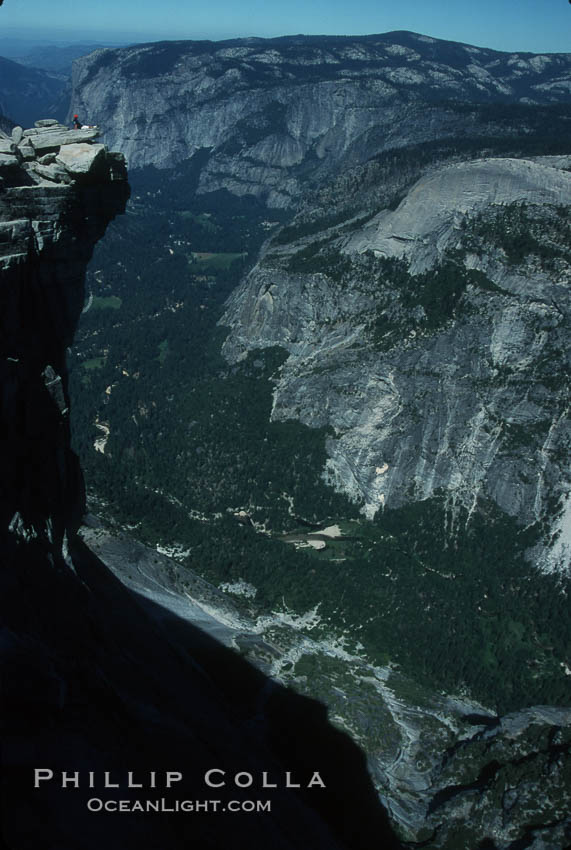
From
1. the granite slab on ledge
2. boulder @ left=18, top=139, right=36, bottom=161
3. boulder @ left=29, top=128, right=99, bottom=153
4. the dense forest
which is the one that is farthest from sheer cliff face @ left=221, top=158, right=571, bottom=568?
boulder @ left=18, top=139, right=36, bottom=161

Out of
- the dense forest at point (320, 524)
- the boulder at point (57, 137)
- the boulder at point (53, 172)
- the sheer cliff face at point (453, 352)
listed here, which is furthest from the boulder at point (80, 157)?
the sheer cliff face at point (453, 352)

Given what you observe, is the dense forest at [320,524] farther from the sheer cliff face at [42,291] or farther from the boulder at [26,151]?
the boulder at [26,151]

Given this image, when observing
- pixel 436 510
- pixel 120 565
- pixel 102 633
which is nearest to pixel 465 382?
pixel 436 510

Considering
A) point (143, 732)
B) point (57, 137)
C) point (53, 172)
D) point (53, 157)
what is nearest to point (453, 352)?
point (57, 137)

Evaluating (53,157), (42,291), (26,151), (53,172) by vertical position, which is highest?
(26,151)

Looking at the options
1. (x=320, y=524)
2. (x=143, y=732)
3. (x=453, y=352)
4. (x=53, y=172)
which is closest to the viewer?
(x=143, y=732)

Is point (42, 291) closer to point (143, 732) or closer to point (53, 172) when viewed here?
point (53, 172)
